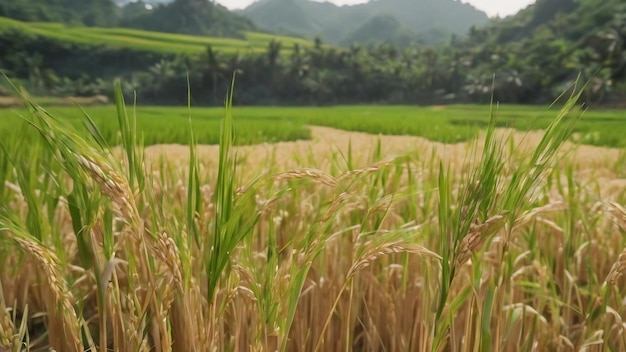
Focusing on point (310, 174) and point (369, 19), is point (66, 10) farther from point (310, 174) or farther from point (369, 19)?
point (369, 19)

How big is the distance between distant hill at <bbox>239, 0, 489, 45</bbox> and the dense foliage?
3485mm

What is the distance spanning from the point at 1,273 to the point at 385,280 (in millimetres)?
450

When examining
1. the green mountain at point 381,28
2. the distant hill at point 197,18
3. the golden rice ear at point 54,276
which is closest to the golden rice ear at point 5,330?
the golden rice ear at point 54,276

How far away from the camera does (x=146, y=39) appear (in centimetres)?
1275

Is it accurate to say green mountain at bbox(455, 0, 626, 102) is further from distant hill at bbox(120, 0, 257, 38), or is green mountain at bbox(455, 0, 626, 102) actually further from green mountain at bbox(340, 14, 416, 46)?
green mountain at bbox(340, 14, 416, 46)

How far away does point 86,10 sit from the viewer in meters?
8.15

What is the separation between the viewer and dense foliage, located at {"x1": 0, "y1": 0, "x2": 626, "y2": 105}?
6234mm

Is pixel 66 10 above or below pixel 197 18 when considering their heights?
below

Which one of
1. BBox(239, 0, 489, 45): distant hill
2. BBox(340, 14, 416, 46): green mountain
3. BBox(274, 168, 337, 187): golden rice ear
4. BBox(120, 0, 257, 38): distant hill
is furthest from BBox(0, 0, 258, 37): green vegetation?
BBox(274, 168, 337, 187): golden rice ear

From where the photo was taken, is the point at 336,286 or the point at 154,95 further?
the point at 154,95

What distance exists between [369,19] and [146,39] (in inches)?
255

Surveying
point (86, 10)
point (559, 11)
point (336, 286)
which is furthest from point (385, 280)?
point (86, 10)

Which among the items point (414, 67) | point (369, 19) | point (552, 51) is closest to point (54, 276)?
point (552, 51)

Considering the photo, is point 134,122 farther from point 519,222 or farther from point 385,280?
point 385,280
